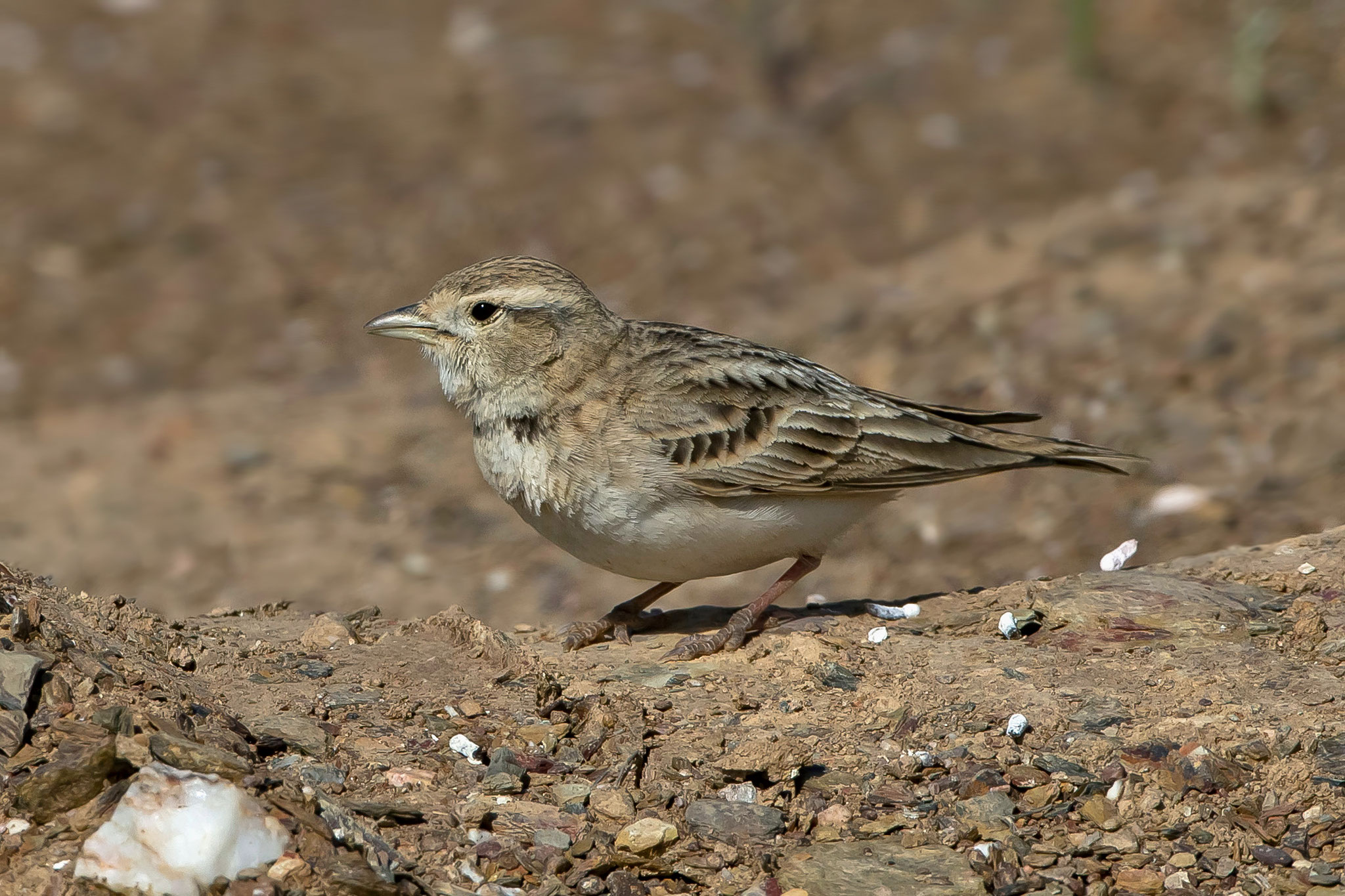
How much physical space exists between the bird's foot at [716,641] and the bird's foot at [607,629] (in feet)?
1.07

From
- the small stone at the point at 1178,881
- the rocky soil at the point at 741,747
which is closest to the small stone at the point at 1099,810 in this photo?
the rocky soil at the point at 741,747

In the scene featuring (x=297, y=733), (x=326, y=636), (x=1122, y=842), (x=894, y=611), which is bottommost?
(x=297, y=733)

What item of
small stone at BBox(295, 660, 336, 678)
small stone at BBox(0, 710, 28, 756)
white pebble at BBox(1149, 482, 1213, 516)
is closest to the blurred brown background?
white pebble at BBox(1149, 482, 1213, 516)

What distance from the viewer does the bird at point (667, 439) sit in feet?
19.1

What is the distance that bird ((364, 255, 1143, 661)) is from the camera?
5836 mm

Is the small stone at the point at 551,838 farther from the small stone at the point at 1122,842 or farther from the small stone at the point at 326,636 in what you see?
the small stone at the point at 326,636

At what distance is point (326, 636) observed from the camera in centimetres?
597

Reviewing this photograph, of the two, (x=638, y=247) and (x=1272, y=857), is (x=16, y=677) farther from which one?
(x=638, y=247)

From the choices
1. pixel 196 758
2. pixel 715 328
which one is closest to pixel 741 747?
pixel 196 758

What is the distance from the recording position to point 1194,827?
4.45 meters

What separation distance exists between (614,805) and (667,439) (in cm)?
181

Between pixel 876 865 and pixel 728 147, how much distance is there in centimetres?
1031

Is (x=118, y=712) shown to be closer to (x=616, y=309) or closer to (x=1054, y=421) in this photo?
(x=1054, y=421)

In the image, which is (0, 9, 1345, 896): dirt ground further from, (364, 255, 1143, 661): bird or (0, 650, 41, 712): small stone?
(364, 255, 1143, 661): bird
